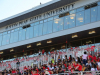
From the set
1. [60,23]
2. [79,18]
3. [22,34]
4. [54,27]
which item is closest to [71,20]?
[79,18]

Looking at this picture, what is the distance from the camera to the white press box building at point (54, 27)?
18.4 metres

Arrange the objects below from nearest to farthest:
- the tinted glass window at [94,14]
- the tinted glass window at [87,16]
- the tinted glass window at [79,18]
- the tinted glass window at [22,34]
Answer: the tinted glass window at [94,14]
the tinted glass window at [87,16]
the tinted glass window at [79,18]
the tinted glass window at [22,34]

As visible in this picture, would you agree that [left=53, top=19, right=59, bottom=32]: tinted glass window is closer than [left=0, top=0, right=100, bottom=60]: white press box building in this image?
No

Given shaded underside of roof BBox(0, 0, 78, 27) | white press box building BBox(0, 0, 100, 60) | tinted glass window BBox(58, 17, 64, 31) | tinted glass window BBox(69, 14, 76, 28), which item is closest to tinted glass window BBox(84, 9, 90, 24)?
white press box building BBox(0, 0, 100, 60)

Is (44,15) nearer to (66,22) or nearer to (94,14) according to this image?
(66,22)

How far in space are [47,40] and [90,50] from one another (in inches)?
277

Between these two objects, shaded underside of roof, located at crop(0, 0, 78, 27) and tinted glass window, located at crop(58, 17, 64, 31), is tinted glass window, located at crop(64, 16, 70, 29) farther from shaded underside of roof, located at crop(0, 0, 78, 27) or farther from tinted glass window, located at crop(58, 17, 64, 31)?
shaded underside of roof, located at crop(0, 0, 78, 27)

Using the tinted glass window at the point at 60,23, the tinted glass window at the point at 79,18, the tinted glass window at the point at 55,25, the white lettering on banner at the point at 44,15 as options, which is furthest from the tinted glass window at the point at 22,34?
the tinted glass window at the point at 79,18

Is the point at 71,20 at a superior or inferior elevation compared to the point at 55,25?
superior

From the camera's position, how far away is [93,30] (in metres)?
18.8

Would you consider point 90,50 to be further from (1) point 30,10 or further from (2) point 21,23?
(2) point 21,23

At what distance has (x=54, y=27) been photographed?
20406 millimetres

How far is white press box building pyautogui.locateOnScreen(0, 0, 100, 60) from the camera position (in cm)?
1839

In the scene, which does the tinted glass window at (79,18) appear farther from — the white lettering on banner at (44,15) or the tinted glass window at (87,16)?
the white lettering on banner at (44,15)
